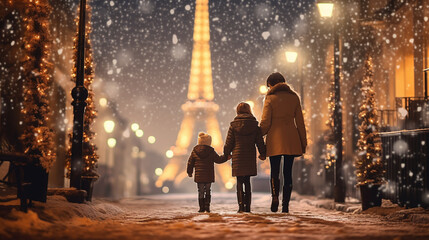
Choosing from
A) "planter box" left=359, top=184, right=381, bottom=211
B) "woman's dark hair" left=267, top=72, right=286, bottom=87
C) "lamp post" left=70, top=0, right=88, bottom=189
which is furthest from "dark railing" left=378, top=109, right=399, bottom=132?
"lamp post" left=70, top=0, right=88, bottom=189

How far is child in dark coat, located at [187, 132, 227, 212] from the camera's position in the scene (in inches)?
446

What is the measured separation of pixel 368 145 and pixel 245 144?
3896 millimetres

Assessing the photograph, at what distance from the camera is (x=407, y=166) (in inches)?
508

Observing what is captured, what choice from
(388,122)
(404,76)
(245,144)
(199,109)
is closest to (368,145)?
(245,144)

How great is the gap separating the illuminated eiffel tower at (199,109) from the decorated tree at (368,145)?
42.7m

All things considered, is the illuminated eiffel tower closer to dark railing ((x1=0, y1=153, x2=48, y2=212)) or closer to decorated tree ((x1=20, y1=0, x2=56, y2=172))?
decorated tree ((x1=20, y1=0, x2=56, y2=172))

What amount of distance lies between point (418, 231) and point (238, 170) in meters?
3.63

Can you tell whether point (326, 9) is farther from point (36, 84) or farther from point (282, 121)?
point (36, 84)

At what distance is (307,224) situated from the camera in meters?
7.67

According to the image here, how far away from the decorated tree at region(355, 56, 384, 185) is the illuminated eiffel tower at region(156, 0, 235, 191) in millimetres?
42661

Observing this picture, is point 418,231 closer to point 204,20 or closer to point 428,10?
point 428,10

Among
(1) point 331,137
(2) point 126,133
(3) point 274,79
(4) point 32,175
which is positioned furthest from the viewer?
(2) point 126,133

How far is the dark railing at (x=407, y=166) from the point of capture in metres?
11.8

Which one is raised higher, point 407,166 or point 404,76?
point 404,76
